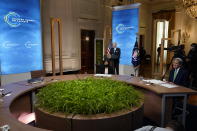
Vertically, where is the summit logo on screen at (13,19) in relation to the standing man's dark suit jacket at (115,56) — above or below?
above

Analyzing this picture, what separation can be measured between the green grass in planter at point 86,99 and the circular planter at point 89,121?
0.23 feet

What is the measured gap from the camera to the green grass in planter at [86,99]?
218cm

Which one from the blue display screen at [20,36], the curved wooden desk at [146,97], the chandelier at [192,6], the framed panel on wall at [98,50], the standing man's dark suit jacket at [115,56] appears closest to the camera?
the curved wooden desk at [146,97]

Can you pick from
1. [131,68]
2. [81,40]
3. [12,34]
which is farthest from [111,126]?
[81,40]

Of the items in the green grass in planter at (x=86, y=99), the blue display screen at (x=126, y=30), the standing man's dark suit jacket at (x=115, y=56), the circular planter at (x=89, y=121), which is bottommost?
the circular planter at (x=89, y=121)

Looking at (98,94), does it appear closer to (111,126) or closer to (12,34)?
(111,126)

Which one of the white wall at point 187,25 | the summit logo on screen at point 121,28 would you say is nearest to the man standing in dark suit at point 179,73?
the summit logo on screen at point 121,28

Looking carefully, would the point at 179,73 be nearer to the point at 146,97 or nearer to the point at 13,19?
the point at 146,97

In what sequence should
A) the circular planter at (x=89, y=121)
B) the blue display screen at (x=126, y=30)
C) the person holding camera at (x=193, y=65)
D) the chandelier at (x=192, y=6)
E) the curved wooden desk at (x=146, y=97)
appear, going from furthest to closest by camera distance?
the blue display screen at (x=126, y=30) → the person holding camera at (x=193, y=65) → the chandelier at (x=192, y=6) → the curved wooden desk at (x=146, y=97) → the circular planter at (x=89, y=121)

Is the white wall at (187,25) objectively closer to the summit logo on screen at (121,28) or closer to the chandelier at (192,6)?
the summit logo on screen at (121,28)

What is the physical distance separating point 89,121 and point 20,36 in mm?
4573

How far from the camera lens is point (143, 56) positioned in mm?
11805

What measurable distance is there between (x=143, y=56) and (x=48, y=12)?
6.89 meters

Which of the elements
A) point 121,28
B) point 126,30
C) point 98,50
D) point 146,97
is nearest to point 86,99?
point 146,97
